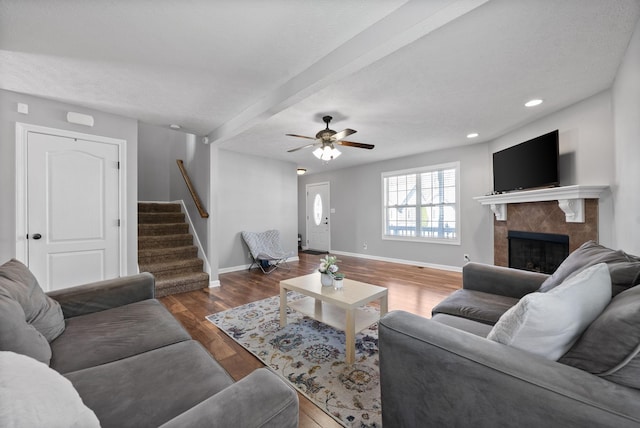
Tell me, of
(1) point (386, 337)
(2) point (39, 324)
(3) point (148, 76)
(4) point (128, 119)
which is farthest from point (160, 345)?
(4) point (128, 119)

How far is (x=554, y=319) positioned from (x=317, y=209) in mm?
6714

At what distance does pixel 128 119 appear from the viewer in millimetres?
3348

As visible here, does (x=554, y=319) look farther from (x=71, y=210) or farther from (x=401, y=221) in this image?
(x=401, y=221)

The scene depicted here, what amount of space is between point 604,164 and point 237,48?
146 inches

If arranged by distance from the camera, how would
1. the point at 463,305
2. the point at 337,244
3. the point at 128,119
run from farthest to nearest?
the point at 337,244 < the point at 128,119 < the point at 463,305

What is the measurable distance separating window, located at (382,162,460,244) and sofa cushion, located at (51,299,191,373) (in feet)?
15.9

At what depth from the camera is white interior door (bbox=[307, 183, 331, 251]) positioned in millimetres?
7223

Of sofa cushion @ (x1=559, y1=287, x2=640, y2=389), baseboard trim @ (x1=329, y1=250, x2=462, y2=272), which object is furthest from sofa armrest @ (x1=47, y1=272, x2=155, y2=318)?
baseboard trim @ (x1=329, y1=250, x2=462, y2=272)

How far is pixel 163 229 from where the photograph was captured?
4.59m

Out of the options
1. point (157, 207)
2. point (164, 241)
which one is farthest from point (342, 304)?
point (157, 207)

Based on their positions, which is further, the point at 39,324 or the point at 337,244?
the point at 337,244

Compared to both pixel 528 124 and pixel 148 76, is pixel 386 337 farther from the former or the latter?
pixel 528 124

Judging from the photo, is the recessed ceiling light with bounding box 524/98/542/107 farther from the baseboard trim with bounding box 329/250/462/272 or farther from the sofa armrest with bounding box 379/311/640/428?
the sofa armrest with bounding box 379/311/640/428

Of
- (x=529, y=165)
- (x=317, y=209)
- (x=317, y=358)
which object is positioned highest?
(x=529, y=165)
